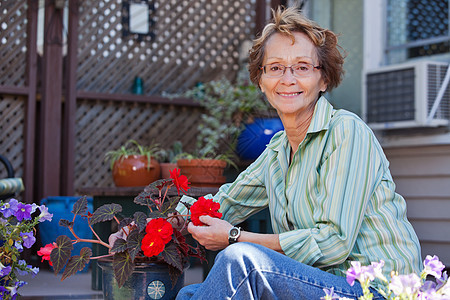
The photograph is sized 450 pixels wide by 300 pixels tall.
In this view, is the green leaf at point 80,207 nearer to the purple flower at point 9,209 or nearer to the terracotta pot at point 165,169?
the purple flower at point 9,209

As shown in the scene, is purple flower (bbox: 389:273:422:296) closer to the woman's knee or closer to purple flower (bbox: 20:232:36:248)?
the woman's knee

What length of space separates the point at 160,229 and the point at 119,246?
0.12 m

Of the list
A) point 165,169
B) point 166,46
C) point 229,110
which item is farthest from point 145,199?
point 166,46

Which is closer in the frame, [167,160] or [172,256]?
[172,256]

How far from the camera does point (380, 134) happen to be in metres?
4.41

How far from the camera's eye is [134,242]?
1504 millimetres

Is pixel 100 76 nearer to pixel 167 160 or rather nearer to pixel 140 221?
pixel 167 160

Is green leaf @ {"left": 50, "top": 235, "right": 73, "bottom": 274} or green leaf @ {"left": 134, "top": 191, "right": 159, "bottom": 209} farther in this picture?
green leaf @ {"left": 134, "top": 191, "right": 159, "bottom": 209}

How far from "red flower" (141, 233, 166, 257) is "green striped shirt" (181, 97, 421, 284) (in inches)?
12.4

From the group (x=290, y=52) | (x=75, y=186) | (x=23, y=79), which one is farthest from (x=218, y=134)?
(x=290, y=52)

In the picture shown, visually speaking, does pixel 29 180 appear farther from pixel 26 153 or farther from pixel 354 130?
pixel 354 130

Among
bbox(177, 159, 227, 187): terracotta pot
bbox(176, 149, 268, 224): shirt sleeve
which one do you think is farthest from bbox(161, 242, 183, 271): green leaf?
bbox(177, 159, 227, 187): terracotta pot

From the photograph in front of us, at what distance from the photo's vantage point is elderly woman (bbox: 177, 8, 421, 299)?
1.34 m

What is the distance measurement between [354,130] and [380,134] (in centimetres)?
303
